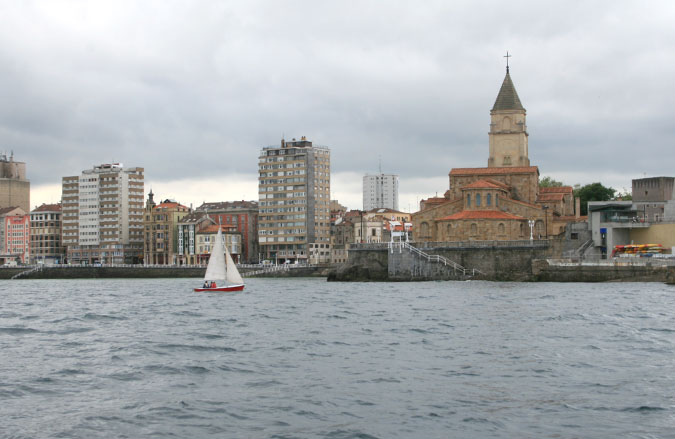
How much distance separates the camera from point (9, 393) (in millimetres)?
21359

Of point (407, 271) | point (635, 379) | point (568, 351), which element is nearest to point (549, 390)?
point (635, 379)

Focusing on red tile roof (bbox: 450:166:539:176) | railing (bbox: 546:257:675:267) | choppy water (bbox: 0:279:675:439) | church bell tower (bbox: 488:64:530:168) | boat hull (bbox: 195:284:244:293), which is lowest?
choppy water (bbox: 0:279:675:439)

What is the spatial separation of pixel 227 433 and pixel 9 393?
714cm

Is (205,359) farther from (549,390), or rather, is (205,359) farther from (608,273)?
(608,273)

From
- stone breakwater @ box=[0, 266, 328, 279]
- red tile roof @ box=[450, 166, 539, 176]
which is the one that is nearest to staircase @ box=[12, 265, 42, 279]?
stone breakwater @ box=[0, 266, 328, 279]

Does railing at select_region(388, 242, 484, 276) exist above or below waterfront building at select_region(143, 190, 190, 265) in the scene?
below

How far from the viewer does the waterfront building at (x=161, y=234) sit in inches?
5866

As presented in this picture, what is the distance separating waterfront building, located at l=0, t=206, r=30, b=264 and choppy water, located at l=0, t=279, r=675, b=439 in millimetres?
132265

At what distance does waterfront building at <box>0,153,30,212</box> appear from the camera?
19000 cm

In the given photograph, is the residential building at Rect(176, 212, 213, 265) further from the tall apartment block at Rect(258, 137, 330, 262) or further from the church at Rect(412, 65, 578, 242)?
the church at Rect(412, 65, 578, 242)

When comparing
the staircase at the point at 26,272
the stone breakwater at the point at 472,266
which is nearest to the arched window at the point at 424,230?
the stone breakwater at the point at 472,266

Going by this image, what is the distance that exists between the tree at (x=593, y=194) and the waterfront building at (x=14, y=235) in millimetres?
104336

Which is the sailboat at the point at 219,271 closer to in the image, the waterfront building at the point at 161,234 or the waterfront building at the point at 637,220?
the waterfront building at the point at 637,220

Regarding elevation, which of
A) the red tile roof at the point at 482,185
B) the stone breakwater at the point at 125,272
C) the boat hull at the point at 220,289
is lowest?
the boat hull at the point at 220,289
